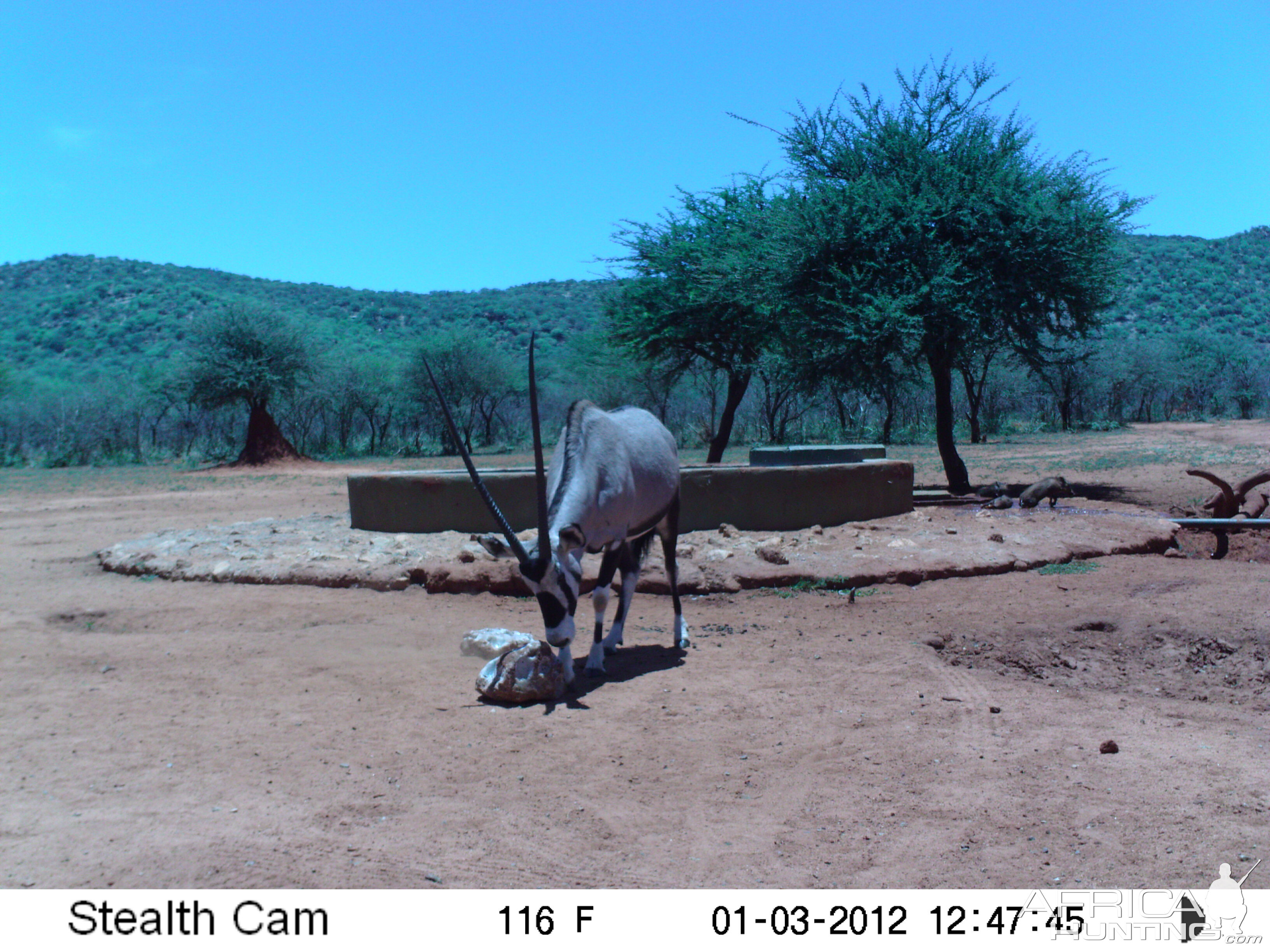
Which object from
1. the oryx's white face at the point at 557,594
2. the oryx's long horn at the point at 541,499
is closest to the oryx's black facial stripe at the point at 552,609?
the oryx's white face at the point at 557,594

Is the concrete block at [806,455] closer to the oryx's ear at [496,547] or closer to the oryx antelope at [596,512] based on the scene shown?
the oryx antelope at [596,512]

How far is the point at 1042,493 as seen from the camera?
12.7m

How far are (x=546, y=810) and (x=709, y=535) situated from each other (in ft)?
21.3

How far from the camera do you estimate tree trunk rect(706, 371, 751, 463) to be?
19078 mm

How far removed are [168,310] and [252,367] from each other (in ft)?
97.3

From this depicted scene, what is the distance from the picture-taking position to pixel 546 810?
397 centimetres

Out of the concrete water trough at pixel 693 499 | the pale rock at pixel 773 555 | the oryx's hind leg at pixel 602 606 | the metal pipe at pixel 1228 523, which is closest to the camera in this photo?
the oryx's hind leg at pixel 602 606

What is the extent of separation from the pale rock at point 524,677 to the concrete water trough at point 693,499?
15.5ft

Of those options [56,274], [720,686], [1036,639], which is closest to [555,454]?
[720,686]

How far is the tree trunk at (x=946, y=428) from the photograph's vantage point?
1539cm

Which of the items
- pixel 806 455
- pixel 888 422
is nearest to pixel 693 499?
pixel 806 455

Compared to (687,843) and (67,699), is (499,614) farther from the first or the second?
(687,843)

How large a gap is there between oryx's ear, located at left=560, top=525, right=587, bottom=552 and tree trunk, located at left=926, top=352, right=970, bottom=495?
10.8 meters

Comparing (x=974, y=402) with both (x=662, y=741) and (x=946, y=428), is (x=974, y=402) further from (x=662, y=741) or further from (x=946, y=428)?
(x=662, y=741)
